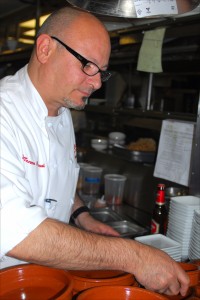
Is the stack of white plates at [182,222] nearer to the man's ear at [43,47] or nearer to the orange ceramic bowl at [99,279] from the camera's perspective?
the orange ceramic bowl at [99,279]

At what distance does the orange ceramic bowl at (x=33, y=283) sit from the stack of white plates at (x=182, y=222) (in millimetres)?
824

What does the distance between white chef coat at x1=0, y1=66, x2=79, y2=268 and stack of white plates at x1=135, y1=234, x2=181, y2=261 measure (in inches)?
16.9

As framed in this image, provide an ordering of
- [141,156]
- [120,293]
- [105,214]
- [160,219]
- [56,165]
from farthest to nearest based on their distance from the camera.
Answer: [141,156] < [105,214] < [160,219] < [56,165] < [120,293]

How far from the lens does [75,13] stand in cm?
140

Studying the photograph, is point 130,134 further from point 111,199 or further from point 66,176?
point 66,176

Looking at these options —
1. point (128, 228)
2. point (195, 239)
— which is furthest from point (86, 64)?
point (128, 228)

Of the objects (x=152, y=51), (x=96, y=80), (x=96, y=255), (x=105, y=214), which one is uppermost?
(x=152, y=51)

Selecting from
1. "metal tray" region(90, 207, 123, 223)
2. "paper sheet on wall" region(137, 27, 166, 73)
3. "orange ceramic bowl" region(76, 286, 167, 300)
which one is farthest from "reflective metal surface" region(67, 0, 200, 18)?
"metal tray" region(90, 207, 123, 223)

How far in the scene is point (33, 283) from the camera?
97 cm

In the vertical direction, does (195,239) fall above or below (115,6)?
below

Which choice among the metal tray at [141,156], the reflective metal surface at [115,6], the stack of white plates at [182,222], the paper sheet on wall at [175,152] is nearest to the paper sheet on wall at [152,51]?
the paper sheet on wall at [175,152]

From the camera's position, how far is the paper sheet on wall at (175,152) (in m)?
2.04

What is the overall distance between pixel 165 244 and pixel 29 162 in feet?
2.24

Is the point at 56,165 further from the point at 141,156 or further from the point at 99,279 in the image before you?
the point at 141,156
